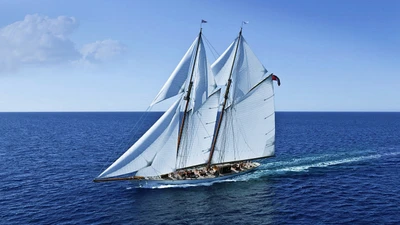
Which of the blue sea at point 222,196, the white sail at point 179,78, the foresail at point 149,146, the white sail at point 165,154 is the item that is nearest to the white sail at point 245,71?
the white sail at point 179,78

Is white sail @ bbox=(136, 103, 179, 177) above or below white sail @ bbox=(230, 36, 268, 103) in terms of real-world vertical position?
below

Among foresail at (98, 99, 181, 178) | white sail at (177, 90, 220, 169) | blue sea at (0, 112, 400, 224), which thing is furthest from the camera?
white sail at (177, 90, 220, 169)

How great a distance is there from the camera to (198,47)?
54.4m

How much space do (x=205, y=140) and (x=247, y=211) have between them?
57.0ft

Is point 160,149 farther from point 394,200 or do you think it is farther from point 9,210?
point 394,200

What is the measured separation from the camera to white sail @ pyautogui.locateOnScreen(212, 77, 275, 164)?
60750 millimetres

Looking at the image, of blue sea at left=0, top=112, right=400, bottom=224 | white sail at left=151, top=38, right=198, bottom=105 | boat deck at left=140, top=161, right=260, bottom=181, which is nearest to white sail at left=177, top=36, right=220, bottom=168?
boat deck at left=140, top=161, right=260, bottom=181

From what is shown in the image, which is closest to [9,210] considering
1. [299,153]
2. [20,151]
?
[20,151]

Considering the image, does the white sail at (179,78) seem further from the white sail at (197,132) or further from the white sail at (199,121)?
the white sail at (197,132)

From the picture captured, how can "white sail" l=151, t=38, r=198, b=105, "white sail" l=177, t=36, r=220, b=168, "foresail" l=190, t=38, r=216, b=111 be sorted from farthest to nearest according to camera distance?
"white sail" l=177, t=36, r=220, b=168, "foresail" l=190, t=38, r=216, b=111, "white sail" l=151, t=38, r=198, b=105

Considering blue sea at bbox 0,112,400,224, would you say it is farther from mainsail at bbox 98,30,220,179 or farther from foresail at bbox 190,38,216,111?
foresail at bbox 190,38,216,111

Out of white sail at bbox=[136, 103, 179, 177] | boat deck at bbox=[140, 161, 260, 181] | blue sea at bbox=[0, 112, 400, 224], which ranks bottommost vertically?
blue sea at bbox=[0, 112, 400, 224]

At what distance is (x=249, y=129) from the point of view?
204 feet

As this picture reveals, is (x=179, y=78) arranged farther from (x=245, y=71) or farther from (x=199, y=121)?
(x=245, y=71)
